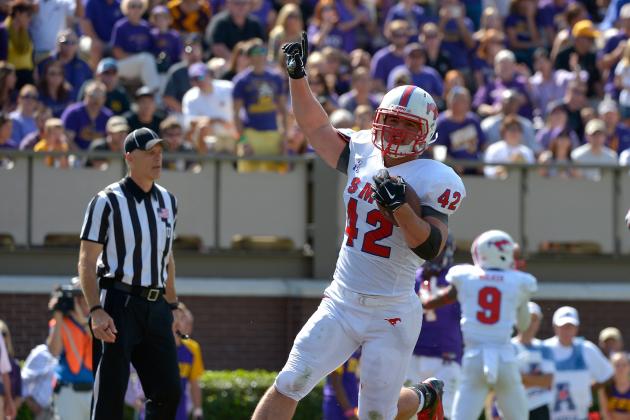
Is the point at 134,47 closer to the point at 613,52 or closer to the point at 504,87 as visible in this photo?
the point at 504,87

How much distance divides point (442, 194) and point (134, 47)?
9.31 meters

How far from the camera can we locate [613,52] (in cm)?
1719

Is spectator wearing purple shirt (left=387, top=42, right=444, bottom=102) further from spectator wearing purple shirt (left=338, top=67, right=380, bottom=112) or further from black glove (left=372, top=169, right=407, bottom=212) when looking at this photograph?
black glove (left=372, top=169, right=407, bottom=212)

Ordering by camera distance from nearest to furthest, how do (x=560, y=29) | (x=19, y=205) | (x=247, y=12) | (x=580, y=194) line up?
(x=19, y=205)
(x=580, y=194)
(x=247, y=12)
(x=560, y=29)

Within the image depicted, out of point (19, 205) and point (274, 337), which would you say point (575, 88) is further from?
point (19, 205)

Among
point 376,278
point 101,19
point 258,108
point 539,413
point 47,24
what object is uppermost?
point 101,19

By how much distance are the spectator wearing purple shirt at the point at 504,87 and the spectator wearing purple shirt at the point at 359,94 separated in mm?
1627

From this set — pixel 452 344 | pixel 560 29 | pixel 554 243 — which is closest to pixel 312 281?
pixel 554 243

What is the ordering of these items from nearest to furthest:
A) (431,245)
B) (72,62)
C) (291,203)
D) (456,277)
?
1. (431,245)
2. (456,277)
3. (291,203)
4. (72,62)

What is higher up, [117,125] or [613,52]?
[613,52]

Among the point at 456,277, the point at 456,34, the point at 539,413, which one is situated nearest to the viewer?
the point at 456,277

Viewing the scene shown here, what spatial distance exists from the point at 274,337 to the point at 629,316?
3.74 metres

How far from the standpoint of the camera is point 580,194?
14.9 metres

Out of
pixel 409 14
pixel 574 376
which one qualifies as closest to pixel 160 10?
pixel 409 14
